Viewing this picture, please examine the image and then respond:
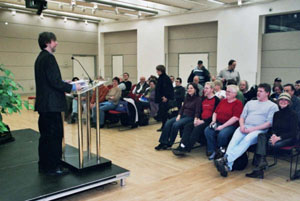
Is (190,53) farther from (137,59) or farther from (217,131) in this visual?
(217,131)

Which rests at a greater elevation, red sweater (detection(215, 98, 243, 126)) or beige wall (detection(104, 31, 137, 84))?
beige wall (detection(104, 31, 137, 84))

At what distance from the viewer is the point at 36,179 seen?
126 inches

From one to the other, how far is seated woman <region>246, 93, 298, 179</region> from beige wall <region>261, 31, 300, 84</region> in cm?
593

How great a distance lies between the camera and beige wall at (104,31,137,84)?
45.7ft

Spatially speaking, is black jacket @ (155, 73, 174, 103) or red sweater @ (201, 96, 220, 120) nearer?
red sweater @ (201, 96, 220, 120)

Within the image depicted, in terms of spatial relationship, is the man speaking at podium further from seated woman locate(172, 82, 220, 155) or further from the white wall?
the white wall

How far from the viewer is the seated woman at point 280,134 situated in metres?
3.73

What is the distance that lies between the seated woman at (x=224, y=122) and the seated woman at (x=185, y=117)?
0.41 meters

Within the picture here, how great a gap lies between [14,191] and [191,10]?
9.58m

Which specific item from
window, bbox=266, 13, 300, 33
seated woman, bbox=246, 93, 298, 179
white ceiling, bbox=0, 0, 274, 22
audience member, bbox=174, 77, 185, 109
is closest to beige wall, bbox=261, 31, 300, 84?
window, bbox=266, 13, 300, 33

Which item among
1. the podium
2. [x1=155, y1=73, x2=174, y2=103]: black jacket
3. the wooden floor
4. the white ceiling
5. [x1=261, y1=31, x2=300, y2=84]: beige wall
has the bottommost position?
the wooden floor

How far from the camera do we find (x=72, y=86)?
10.4 ft

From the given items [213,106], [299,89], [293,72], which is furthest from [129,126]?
[293,72]

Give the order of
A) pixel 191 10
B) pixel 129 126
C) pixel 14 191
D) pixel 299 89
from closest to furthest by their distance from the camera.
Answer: pixel 14 191 → pixel 299 89 → pixel 129 126 → pixel 191 10
